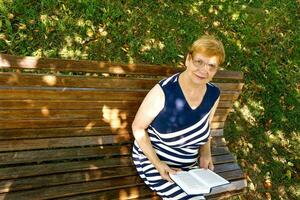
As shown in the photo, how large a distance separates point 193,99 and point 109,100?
0.80 m

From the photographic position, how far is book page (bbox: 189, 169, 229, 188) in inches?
130

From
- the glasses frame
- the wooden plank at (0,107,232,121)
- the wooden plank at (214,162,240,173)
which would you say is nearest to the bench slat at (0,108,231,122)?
the wooden plank at (0,107,232,121)

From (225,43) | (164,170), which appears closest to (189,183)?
(164,170)

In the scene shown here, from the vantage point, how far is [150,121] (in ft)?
11.5

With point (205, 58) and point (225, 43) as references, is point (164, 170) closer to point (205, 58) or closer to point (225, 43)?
point (205, 58)

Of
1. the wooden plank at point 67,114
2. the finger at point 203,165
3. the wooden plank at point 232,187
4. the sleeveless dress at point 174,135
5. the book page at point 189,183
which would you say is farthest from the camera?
the wooden plank at point 232,187

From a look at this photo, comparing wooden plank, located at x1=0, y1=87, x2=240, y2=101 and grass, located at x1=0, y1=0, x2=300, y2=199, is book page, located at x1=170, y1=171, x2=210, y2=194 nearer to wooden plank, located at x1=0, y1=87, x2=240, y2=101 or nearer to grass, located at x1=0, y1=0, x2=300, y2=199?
wooden plank, located at x1=0, y1=87, x2=240, y2=101

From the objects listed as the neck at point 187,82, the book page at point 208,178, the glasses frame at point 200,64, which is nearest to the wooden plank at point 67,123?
the neck at point 187,82

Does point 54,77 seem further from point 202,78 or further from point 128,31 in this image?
point 128,31

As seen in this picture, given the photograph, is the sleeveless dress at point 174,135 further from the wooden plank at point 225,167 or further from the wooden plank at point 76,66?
the wooden plank at point 225,167

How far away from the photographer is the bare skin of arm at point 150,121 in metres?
3.43

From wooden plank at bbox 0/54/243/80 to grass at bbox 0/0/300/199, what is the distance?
1678 mm

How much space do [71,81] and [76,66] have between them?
0.46ft

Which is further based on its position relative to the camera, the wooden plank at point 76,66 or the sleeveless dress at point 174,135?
the sleeveless dress at point 174,135
